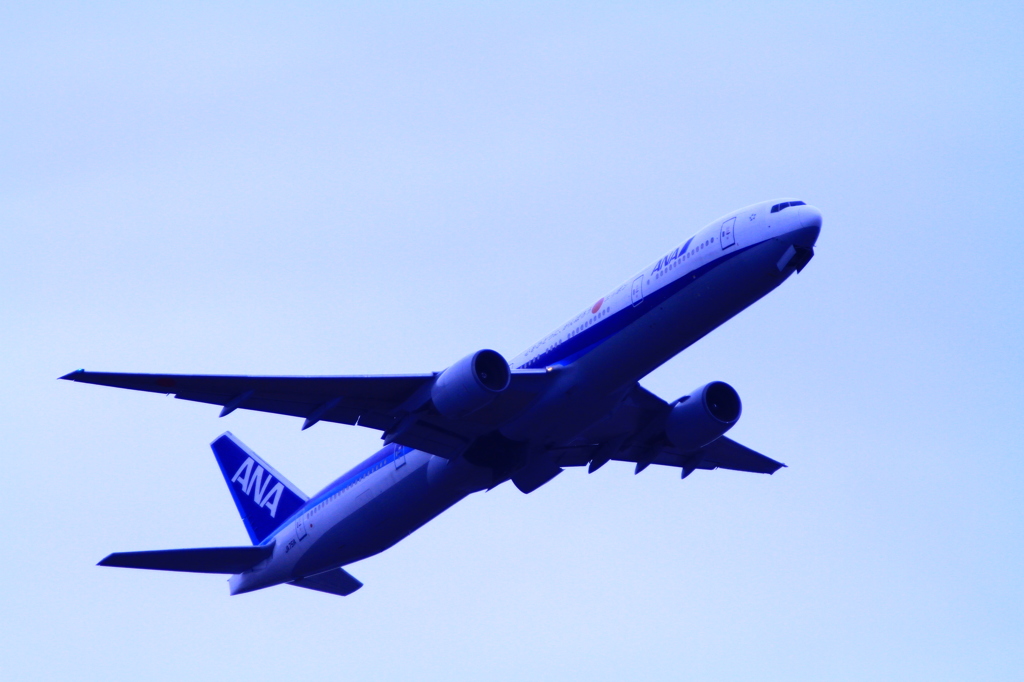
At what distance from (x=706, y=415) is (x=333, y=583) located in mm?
14328

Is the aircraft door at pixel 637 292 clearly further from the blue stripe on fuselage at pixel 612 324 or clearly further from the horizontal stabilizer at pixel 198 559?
the horizontal stabilizer at pixel 198 559

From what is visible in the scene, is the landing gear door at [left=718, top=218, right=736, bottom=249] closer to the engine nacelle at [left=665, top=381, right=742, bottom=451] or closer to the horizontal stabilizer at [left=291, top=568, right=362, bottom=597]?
the engine nacelle at [left=665, top=381, right=742, bottom=451]

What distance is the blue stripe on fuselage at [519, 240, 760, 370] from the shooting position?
28188mm

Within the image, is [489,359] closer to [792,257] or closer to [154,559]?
[792,257]

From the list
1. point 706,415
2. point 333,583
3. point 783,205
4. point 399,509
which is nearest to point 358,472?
point 399,509

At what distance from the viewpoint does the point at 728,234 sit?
28.2 meters

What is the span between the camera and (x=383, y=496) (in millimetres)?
Answer: 33438

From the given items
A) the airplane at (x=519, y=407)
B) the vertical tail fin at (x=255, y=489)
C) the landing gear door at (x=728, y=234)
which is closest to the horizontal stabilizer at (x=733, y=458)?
the airplane at (x=519, y=407)

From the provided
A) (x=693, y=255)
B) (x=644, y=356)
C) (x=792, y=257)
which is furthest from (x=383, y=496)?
(x=792, y=257)

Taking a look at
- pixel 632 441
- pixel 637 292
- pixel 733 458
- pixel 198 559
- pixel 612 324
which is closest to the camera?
pixel 637 292

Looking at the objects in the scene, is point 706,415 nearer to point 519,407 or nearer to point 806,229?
point 519,407

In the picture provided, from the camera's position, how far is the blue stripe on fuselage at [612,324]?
28.2m

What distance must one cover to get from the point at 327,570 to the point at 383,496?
4.58 meters

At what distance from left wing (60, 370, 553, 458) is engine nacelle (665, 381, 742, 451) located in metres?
5.45
